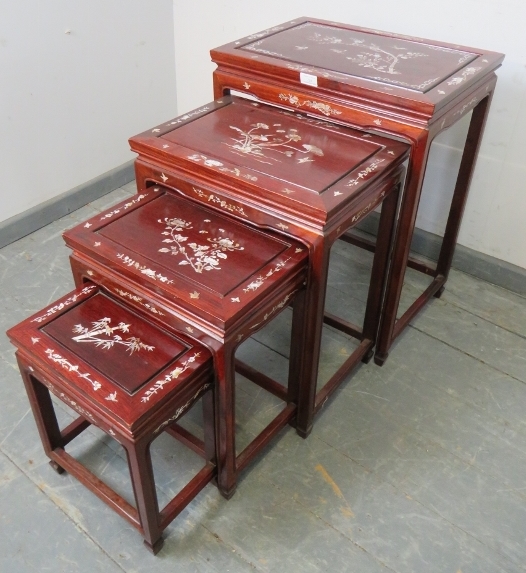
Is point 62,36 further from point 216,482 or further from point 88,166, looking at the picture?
point 216,482

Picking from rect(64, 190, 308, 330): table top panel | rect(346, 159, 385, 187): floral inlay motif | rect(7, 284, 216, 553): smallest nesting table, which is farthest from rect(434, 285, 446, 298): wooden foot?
rect(7, 284, 216, 553): smallest nesting table

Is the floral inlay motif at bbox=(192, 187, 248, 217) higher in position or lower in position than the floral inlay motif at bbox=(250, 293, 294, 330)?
higher

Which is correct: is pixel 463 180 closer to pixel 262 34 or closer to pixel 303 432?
pixel 262 34

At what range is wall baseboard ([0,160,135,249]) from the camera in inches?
74.7

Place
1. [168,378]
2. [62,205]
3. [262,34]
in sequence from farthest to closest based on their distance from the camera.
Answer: [62,205] → [262,34] → [168,378]

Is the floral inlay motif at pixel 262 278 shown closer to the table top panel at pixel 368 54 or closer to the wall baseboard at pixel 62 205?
the table top panel at pixel 368 54

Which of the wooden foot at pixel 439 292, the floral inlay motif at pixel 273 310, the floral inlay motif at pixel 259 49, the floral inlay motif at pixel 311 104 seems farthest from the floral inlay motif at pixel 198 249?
the wooden foot at pixel 439 292

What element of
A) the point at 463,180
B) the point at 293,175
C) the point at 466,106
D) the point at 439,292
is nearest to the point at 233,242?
the point at 293,175

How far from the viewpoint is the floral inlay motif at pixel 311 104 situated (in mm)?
1269

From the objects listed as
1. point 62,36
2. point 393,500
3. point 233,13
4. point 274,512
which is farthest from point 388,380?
point 62,36

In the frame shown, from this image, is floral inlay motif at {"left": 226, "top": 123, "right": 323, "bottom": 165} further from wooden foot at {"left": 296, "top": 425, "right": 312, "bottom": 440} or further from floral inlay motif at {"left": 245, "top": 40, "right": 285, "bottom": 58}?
wooden foot at {"left": 296, "top": 425, "right": 312, "bottom": 440}

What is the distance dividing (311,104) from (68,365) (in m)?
0.76

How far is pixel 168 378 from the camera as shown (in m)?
0.94

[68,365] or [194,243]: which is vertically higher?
[194,243]
